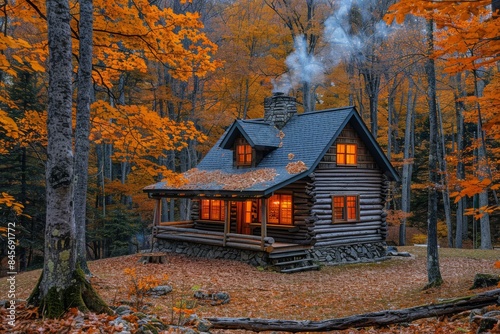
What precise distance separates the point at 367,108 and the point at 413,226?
12.3m

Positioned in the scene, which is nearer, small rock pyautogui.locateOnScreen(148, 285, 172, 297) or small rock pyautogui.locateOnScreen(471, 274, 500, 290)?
small rock pyautogui.locateOnScreen(471, 274, 500, 290)

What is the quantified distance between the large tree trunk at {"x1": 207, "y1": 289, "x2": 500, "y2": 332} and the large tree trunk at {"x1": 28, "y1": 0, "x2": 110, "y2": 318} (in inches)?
93.5

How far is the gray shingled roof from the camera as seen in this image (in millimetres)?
17639

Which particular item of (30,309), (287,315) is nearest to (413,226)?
(287,315)

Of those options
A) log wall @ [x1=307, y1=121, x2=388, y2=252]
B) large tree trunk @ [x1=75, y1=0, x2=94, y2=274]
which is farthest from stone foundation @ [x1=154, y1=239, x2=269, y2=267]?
large tree trunk @ [x1=75, y1=0, x2=94, y2=274]

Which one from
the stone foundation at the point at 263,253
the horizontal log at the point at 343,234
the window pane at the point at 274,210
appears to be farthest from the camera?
the window pane at the point at 274,210

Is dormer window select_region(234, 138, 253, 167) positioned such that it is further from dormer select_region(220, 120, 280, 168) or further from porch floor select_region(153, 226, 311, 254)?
porch floor select_region(153, 226, 311, 254)

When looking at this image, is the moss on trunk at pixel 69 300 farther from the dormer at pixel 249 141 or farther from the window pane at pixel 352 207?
the window pane at pixel 352 207

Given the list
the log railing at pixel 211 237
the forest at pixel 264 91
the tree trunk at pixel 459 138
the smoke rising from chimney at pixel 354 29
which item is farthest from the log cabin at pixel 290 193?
the tree trunk at pixel 459 138

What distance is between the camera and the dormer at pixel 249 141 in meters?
19.7

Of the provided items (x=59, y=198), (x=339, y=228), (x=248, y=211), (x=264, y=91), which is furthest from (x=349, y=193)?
(x=59, y=198)

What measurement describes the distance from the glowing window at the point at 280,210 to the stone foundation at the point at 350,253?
1.95 m

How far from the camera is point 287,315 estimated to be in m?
9.26

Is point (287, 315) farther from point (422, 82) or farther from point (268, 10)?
point (268, 10)
